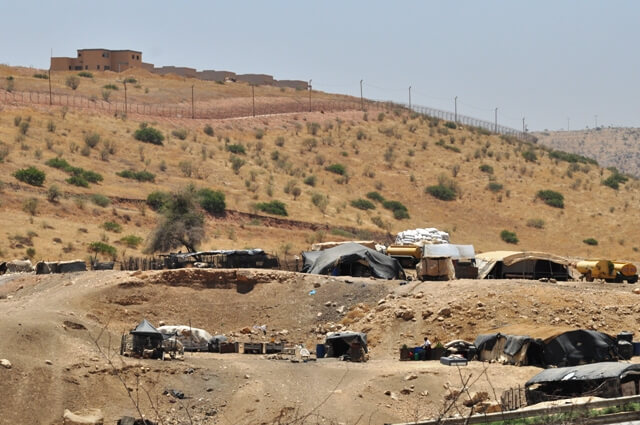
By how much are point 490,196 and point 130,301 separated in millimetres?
40521

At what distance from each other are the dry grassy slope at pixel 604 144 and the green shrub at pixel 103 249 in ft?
303

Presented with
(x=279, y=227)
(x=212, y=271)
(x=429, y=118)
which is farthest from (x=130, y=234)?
(x=429, y=118)

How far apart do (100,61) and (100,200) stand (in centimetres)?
4782

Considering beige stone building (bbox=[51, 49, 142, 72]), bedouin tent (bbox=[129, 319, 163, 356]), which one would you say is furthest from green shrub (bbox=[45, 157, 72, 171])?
beige stone building (bbox=[51, 49, 142, 72])

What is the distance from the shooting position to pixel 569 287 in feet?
118

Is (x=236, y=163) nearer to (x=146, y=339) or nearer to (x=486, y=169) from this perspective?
(x=486, y=169)

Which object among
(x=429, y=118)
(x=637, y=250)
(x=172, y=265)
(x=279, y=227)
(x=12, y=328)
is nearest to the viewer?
(x=12, y=328)

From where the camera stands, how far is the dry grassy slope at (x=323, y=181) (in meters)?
53.9

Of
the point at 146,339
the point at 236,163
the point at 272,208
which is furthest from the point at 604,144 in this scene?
the point at 146,339

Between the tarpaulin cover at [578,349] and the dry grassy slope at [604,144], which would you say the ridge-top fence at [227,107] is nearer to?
the dry grassy slope at [604,144]

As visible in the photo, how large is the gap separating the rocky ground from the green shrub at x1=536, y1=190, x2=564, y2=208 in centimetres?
3416

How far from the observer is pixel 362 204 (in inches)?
2611

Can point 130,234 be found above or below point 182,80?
below

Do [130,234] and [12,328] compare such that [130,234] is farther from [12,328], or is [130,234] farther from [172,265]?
[12,328]
